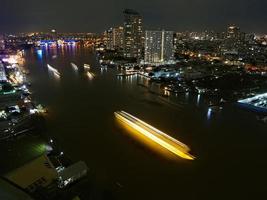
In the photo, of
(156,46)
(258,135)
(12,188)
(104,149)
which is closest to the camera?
(12,188)

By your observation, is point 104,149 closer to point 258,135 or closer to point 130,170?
point 130,170

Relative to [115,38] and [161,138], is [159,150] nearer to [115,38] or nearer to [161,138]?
[161,138]

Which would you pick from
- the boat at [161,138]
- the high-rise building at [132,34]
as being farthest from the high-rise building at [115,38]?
the boat at [161,138]

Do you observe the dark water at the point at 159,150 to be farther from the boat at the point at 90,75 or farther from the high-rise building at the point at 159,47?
the high-rise building at the point at 159,47

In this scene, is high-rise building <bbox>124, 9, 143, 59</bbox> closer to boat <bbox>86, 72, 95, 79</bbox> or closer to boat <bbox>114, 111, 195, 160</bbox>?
boat <bbox>86, 72, 95, 79</bbox>

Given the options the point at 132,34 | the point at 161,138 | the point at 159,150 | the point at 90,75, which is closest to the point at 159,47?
the point at 132,34

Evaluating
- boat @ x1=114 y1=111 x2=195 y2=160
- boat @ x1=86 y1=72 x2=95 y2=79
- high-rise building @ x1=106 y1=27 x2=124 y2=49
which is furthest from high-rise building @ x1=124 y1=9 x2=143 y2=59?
boat @ x1=114 y1=111 x2=195 y2=160

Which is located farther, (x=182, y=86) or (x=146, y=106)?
(x=182, y=86)

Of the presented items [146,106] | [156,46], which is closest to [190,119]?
[146,106]
